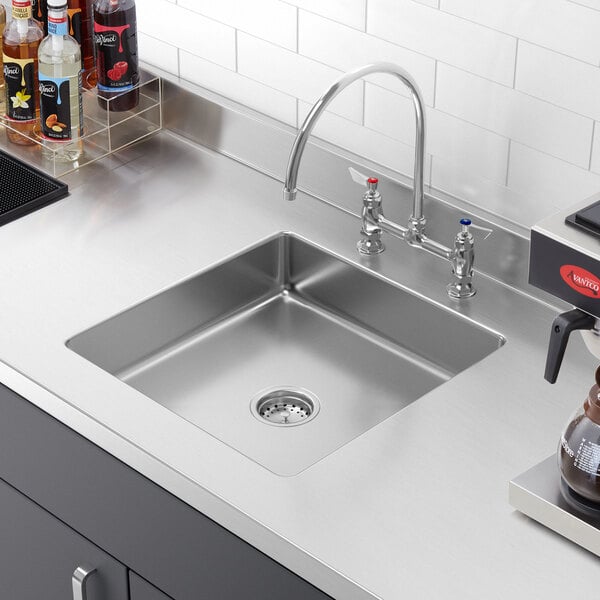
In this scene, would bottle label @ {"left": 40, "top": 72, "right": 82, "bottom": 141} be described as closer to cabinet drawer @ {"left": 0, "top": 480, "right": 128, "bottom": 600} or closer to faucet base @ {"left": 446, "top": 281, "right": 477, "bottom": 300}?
cabinet drawer @ {"left": 0, "top": 480, "right": 128, "bottom": 600}

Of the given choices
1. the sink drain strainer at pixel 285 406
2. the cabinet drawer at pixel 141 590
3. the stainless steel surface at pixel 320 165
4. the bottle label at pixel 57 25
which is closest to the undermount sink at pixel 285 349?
the sink drain strainer at pixel 285 406

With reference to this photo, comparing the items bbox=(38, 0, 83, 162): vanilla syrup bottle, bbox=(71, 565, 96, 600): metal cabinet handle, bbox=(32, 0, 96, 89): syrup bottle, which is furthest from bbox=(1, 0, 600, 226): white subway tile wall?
bbox=(71, 565, 96, 600): metal cabinet handle

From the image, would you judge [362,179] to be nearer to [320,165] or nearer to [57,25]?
[320,165]

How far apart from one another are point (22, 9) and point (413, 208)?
731mm

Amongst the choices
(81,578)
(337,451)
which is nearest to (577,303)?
(337,451)

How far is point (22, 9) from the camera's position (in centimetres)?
204

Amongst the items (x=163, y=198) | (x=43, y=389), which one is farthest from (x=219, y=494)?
(x=163, y=198)

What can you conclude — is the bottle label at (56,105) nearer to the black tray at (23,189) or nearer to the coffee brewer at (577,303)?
the black tray at (23,189)

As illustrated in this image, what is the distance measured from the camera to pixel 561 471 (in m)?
1.41

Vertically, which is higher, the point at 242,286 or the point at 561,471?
the point at 561,471

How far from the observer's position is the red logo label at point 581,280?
130 cm

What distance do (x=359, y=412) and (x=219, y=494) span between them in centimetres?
41

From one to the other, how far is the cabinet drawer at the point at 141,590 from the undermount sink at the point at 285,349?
0.22 m

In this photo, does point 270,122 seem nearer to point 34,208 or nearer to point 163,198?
point 163,198
